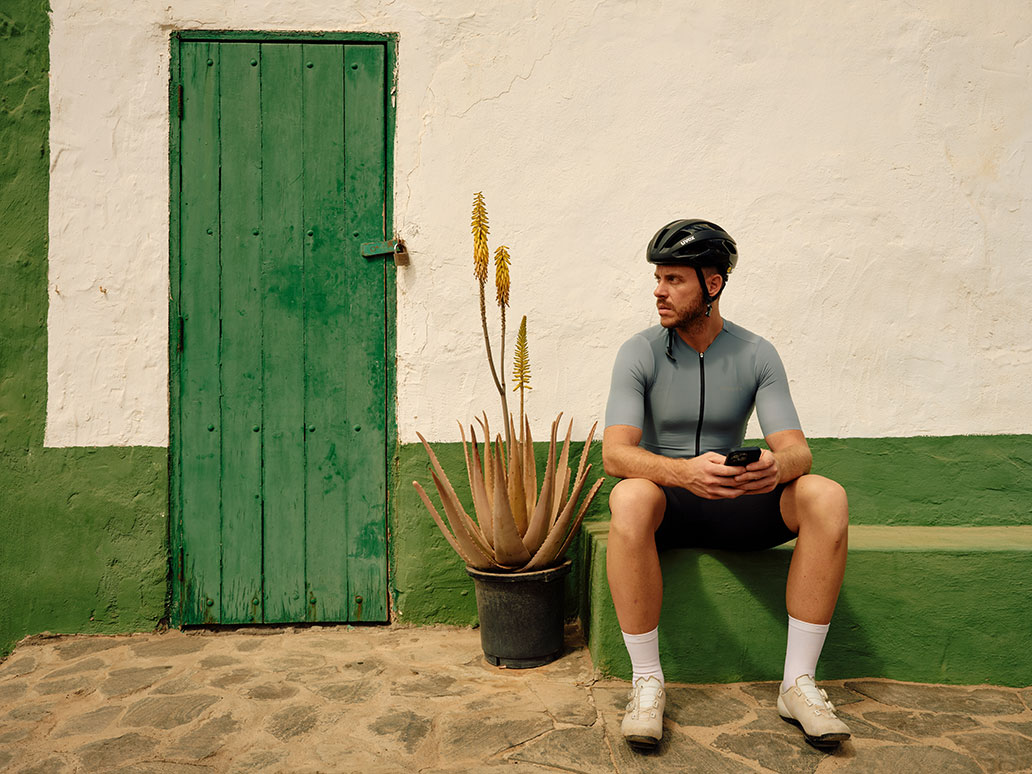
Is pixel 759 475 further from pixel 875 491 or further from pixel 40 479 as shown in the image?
pixel 40 479

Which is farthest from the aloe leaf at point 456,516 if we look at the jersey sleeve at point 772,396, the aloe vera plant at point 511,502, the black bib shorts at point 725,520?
the jersey sleeve at point 772,396

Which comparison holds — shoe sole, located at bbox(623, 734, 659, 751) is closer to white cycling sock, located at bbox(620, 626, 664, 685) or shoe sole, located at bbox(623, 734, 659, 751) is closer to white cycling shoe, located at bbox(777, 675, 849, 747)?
white cycling sock, located at bbox(620, 626, 664, 685)

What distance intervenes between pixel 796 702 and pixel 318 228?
100 inches

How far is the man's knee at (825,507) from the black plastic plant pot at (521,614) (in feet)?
3.13

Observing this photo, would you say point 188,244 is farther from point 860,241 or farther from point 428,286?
point 860,241

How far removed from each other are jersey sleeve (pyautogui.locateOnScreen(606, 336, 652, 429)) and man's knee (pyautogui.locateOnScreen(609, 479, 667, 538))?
0.23 meters

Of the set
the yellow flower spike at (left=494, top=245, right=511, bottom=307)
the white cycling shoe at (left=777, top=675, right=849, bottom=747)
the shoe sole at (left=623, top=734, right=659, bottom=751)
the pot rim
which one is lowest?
the shoe sole at (left=623, top=734, right=659, bottom=751)

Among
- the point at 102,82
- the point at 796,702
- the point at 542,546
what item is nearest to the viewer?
the point at 796,702

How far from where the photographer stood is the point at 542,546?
273 cm

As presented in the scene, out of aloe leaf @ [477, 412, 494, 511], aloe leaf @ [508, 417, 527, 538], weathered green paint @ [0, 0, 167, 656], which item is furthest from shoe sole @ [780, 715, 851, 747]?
weathered green paint @ [0, 0, 167, 656]

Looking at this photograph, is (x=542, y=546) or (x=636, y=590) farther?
(x=542, y=546)

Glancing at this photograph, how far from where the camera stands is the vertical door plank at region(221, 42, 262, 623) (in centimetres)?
323

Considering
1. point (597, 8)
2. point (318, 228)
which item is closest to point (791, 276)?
point (597, 8)

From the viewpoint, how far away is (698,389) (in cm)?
249
